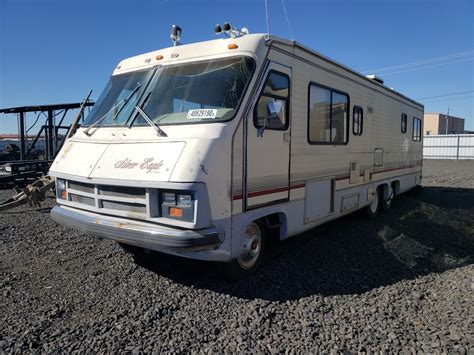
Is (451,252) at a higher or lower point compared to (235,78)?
lower

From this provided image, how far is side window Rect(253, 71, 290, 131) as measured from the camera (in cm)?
429

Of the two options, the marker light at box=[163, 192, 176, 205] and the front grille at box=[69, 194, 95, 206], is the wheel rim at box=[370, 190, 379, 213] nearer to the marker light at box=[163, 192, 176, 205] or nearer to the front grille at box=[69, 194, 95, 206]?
the marker light at box=[163, 192, 176, 205]

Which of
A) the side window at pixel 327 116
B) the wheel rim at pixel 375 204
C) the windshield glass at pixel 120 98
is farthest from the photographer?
the wheel rim at pixel 375 204

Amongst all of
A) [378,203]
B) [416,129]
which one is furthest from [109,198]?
[416,129]

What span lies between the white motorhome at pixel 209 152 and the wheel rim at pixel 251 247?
0.01 m

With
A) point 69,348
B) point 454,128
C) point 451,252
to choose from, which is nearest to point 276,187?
point 69,348

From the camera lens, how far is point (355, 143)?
22.8ft

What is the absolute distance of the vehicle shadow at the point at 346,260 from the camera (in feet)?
14.2

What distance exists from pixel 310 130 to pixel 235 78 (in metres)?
1.66

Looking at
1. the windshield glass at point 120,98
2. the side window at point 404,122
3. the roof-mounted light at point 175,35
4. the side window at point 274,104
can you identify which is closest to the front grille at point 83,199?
the windshield glass at point 120,98

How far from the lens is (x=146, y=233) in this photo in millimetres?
3701

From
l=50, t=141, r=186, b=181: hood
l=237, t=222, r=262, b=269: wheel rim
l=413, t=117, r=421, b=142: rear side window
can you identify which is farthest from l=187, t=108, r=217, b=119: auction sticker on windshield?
l=413, t=117, r=421, b=142: rear side window

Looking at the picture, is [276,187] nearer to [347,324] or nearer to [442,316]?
[347,324]

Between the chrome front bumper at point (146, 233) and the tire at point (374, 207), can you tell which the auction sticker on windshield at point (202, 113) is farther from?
the tire at point (374, 207)
